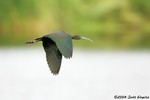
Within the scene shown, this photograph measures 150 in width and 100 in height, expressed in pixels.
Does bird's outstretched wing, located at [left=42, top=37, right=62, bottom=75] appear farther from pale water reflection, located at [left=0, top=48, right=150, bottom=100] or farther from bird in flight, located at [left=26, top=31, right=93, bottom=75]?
pale water reflection, located at [left=0, top=48, right=150, bottom=100]

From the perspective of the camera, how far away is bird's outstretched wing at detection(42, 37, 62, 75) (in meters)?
3.52

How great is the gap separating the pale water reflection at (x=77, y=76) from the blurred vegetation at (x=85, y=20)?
0.45 m

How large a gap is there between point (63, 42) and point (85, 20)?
4565 millimetres

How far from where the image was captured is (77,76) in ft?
19.8

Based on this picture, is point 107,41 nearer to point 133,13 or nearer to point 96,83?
point 133,13

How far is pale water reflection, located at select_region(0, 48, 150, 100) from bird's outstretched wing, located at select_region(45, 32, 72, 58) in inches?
57.2

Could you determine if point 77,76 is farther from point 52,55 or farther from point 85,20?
point 52,55

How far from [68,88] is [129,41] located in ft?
8.31

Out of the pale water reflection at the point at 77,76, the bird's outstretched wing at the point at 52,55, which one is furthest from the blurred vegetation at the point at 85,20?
the bird's outstretched wing at the point at 52,55

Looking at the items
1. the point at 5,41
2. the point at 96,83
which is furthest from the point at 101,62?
the point at 5,41

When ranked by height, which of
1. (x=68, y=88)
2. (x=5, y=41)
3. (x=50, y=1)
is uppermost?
(x=50, y=1)

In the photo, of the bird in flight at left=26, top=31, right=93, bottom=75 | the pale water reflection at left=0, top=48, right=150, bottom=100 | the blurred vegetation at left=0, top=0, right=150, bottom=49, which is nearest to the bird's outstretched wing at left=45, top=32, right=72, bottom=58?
the bird in flight at left=26, top=31, right=93, bottom=75

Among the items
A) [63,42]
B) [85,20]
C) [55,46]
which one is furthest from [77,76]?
[63,42]

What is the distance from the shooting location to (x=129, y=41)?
7852mm
